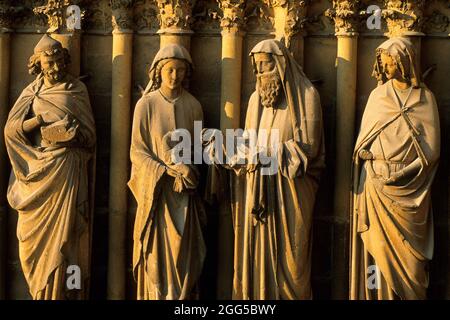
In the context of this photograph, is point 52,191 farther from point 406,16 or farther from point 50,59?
point 406,16

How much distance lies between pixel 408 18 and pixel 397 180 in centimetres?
166

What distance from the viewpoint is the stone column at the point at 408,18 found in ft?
57.2

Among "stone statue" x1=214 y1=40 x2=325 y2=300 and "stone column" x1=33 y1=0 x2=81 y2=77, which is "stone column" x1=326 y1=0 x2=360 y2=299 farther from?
"stone column" x1=33 y1=0 x2=81 y2=77

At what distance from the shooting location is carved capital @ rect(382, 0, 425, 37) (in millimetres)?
17438

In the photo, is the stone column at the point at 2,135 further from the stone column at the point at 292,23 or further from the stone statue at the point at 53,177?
the stone column at the point at 292,23

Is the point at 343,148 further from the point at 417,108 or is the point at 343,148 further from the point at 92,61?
the point at 92,61

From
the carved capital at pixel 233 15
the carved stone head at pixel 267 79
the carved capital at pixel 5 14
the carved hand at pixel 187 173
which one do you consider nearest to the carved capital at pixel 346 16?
the carved stone head at pixel 267 79

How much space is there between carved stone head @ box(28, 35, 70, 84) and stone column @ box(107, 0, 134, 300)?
0.55 meters

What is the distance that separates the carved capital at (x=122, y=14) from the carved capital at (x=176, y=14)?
0.34m
